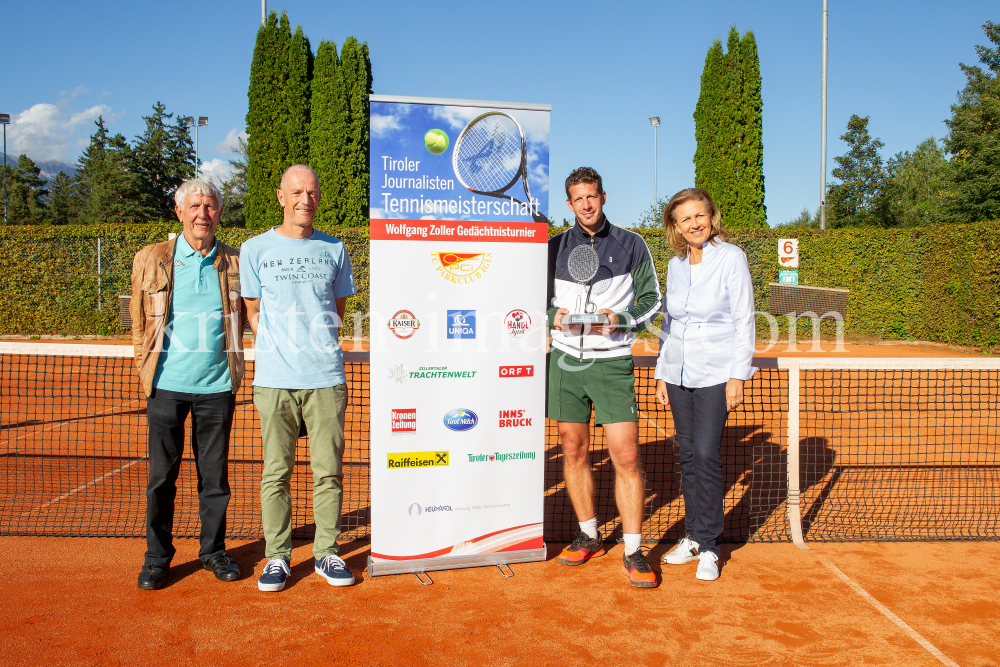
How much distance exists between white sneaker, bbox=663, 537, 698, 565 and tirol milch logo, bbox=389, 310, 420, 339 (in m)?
2.18

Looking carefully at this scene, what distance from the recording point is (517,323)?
398cm

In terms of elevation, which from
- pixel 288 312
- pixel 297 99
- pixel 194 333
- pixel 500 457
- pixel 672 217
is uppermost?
pixel 297 99

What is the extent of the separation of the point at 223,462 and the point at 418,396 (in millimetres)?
1200

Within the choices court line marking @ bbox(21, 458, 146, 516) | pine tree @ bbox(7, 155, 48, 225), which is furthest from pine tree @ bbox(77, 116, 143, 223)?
court line marking @ bbox(21, 458, 146, 516)

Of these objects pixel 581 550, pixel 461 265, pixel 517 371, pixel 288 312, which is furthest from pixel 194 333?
pixel 581 550

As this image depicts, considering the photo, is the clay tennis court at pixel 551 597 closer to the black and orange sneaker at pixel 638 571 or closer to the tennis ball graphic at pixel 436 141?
the black and orange sneaker at pixel 638 571

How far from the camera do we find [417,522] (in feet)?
12.9

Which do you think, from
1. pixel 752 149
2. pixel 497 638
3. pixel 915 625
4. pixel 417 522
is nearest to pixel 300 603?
pixel 417 522

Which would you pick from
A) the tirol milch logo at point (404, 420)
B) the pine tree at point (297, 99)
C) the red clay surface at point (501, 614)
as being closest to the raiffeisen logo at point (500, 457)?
the tirol milch logo at point (404, 420)

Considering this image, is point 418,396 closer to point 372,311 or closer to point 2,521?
point 372,311

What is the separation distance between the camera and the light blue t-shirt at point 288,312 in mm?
3709

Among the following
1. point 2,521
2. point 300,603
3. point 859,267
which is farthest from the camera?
point 859,267

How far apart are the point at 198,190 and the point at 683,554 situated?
3.69 metres

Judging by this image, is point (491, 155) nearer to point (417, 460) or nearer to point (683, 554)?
point (417, 460)
